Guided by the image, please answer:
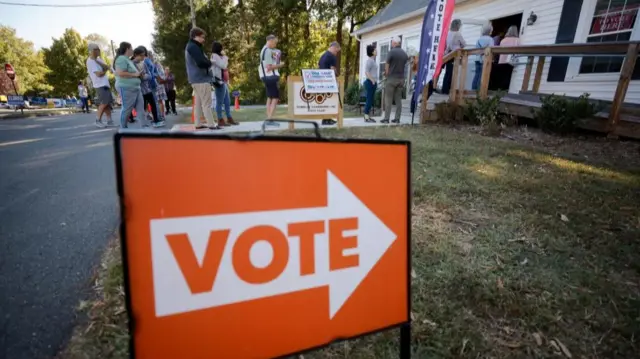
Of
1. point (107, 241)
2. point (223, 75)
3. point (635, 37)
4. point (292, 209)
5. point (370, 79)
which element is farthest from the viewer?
point (370, 79)

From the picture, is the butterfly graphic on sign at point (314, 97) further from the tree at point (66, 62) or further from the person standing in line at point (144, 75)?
the tree at point (66, 62)

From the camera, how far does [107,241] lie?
2.28 meters

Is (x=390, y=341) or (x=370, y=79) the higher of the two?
(x=370, y=79)

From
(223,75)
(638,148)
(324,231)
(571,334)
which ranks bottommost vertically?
(571,334)

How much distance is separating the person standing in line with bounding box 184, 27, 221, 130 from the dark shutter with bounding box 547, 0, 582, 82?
8.03 meters

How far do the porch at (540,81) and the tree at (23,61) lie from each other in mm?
50207

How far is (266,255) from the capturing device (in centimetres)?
92

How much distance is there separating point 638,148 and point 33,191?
7950 millimetres

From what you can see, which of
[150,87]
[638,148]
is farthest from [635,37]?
[150,87]

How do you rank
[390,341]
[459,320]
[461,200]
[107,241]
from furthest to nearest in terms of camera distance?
[461,200] → [107,241] → [459,320] → [390,341]

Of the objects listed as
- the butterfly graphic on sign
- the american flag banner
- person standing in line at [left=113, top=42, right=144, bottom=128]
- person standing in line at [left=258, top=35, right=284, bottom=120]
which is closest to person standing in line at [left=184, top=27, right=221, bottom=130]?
person standing in line at [left=113, top=42, right=144, bottom=128]

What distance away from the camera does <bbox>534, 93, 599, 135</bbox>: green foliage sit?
5.36m

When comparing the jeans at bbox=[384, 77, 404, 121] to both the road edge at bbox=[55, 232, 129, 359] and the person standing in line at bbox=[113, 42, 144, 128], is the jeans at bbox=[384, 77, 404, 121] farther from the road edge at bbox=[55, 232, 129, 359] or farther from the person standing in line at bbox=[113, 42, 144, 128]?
the road edge at bbox=[55, 232, 129, 359]

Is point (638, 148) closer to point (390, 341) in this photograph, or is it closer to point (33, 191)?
point (390, 341)
